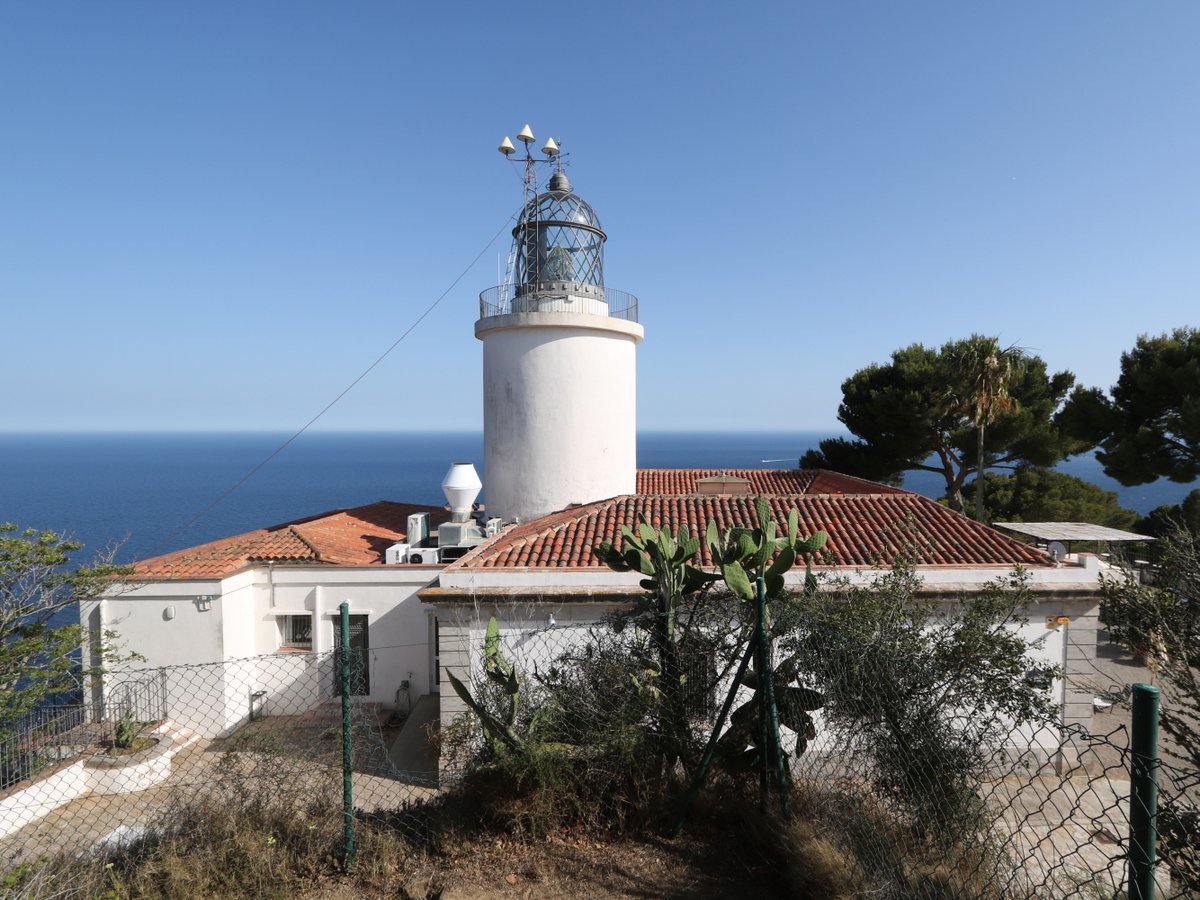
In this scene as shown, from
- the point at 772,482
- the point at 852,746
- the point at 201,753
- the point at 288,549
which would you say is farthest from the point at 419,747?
the point at 772,482

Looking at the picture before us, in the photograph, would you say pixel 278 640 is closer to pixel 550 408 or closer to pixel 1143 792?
pixel 550 408

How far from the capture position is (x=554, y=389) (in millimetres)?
15453

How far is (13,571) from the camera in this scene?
11625 mm

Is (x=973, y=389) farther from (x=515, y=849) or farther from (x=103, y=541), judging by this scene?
(x=103, y=541)

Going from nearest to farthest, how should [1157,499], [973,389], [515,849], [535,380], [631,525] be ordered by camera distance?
[515,849], [631,525], [535,380], [973,389], [1157,499]

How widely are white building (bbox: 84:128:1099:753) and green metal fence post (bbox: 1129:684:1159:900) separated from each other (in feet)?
22.7

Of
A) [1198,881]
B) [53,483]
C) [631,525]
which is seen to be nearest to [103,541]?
[631,525]

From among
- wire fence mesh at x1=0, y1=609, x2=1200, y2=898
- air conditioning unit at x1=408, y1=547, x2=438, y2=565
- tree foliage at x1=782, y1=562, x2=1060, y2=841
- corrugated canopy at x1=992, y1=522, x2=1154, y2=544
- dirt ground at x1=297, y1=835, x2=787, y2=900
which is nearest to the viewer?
wire fence mesh at x1=0, y1=609, x2=1200, y2=898

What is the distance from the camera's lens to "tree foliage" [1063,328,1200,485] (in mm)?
20250

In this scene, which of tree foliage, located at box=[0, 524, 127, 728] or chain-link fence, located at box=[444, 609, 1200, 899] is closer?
chain-link fence, located at box=[444, 609, 1200, 899]

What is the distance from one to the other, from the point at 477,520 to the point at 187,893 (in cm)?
A: 1289

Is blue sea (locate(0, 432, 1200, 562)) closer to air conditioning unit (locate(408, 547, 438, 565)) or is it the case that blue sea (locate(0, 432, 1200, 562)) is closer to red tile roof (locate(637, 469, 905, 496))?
air conditioning unit (locate(408, 547, 438, 565))

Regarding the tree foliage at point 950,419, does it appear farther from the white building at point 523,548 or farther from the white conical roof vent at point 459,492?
the white conical roof vent at point 459,492

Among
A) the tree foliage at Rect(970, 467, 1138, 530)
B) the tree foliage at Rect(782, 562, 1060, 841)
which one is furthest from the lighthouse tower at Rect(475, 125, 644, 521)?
the tree foliage at Rect(970, 467, 1138, 530)
